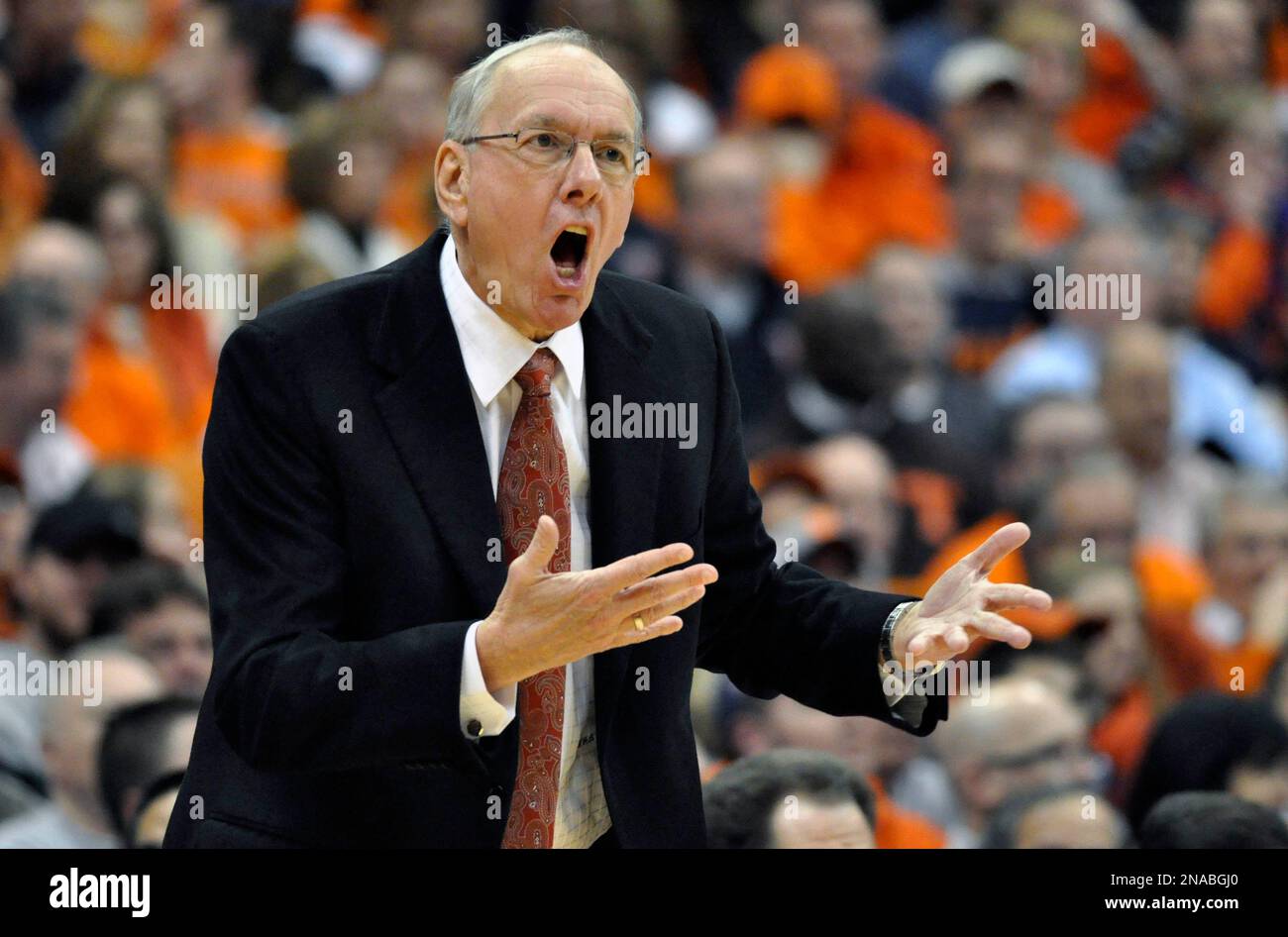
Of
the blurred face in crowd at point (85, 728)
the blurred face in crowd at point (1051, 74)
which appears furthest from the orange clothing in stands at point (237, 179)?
the blurred face in crowd at point (1051, 74)

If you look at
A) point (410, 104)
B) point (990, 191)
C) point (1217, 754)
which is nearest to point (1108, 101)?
point (990, 191)

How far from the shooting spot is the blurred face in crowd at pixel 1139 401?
5.48 m

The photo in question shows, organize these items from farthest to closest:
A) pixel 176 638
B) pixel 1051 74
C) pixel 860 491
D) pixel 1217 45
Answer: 1. pixel 1217 45
2. pixel 1051 74
3. pixel 860 491
4. pixel 176 638

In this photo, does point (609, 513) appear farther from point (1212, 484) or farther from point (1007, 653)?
point (1212, 484)

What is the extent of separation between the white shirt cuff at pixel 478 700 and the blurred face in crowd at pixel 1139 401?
3.51 metres

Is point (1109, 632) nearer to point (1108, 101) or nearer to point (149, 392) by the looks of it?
point (149, 392)

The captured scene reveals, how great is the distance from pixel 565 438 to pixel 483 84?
0.41 metres

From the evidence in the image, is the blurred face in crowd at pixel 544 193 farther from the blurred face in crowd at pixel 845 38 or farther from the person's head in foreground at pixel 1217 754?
the blurred face in crowd at pixel 845 38

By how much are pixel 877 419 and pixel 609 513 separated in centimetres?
296

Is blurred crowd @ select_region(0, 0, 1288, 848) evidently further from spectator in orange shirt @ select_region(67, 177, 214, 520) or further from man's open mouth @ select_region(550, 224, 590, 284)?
man's open mouth @ select_region(550, 224, 590, 284)

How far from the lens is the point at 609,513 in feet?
7.82

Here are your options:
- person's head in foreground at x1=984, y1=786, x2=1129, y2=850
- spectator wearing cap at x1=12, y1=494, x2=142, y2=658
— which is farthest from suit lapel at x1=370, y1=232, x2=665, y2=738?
spectator wearing cap at x1=12, y1=494, x2=142, y2=658

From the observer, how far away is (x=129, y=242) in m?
5.23
